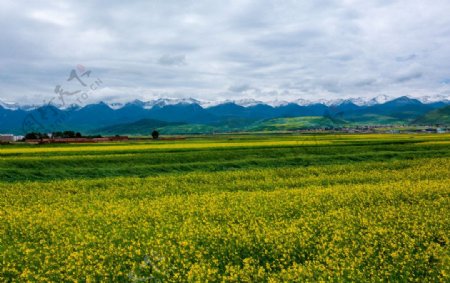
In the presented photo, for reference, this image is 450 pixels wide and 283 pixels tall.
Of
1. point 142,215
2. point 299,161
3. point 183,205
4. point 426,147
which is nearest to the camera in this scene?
point 142,215

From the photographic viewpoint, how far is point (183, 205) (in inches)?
903

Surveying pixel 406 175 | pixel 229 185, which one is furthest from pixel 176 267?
pixel 406 175

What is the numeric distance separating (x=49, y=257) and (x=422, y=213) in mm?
17669

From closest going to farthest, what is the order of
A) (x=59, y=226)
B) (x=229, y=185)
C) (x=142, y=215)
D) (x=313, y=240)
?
(x=313, y=240), (x=59, y=226), (x=142, y=215), (x=229, y=185)

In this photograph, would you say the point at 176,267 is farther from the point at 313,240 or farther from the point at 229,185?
the point at 229,185

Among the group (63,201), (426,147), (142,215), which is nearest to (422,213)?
(142,215)

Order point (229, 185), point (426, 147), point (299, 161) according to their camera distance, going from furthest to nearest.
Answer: point (426, 147), point (299, 161), point (229, 185)

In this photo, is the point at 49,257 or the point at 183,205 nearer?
the point at 49,257

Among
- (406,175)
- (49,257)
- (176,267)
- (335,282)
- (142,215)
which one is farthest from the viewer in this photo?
(406,175)

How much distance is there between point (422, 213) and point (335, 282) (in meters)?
10.2

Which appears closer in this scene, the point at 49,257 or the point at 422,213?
the point at 49,257

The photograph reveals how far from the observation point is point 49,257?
13.9m

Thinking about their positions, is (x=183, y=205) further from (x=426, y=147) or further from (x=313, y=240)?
(x=426, y=147)

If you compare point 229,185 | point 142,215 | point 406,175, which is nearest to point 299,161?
point 406,175
